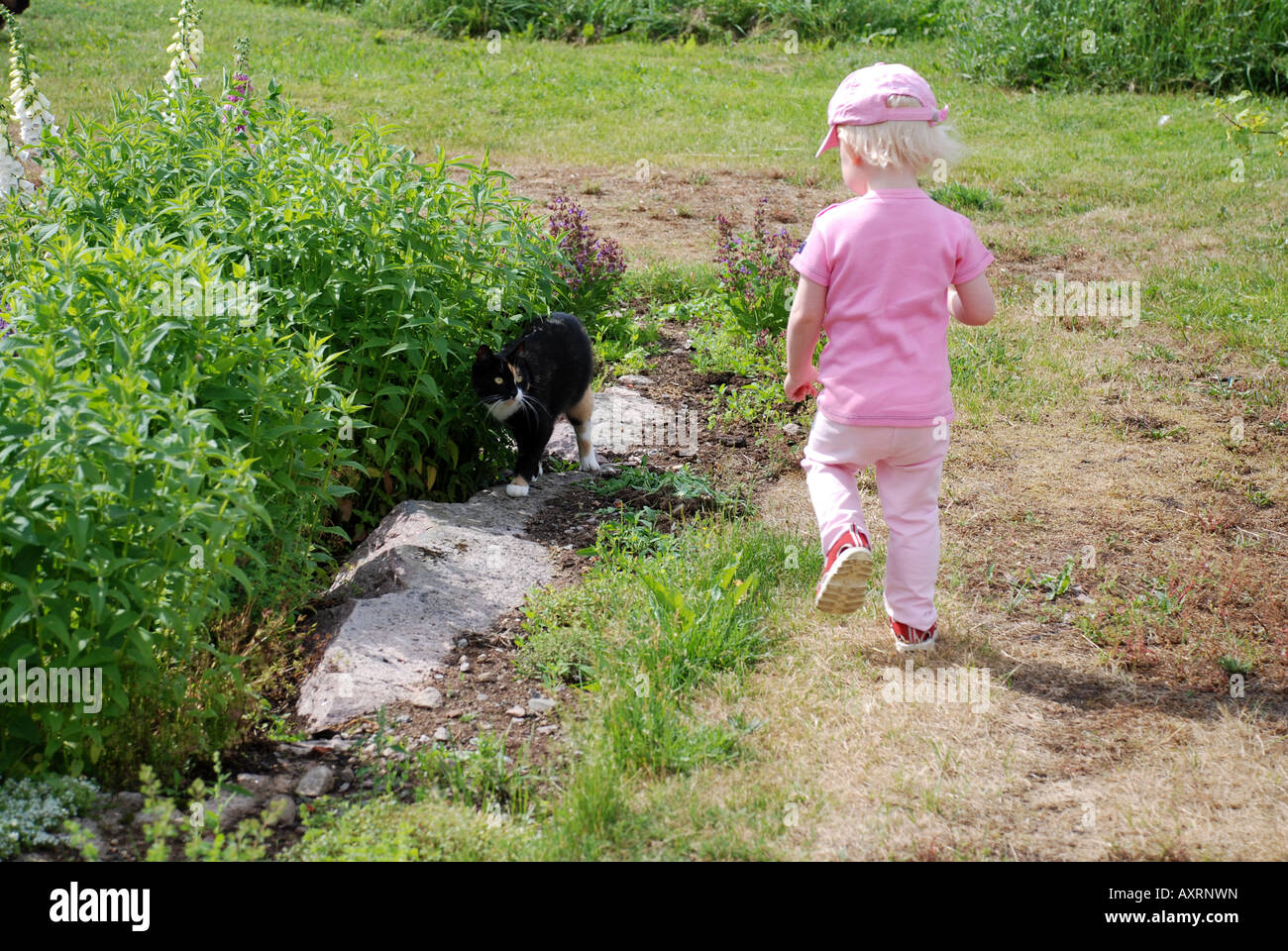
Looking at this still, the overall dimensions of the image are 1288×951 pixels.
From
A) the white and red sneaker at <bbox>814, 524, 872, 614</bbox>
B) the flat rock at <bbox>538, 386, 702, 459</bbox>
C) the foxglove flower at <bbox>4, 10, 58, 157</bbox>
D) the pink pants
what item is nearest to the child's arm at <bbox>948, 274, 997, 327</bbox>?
the pink pants

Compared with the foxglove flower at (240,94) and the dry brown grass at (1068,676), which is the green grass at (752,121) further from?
the foxglove flower at (240,94)

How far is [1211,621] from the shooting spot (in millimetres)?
4211

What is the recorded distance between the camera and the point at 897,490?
3852 mm

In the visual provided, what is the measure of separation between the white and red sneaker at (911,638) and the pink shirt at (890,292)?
77 cm

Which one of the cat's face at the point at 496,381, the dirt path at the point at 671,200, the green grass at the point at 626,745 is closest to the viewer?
the green grass at the point at 626,745

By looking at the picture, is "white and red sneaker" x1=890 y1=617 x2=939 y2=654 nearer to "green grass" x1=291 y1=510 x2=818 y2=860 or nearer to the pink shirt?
"green grass" x1=291 y1=510 x2=818 y2=860

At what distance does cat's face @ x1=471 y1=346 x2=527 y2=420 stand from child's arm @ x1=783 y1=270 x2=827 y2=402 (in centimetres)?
141

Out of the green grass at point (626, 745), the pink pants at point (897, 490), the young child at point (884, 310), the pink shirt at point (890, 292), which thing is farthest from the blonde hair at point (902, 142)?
the green grass at point (626, 745)

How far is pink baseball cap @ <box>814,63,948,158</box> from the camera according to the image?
3516 millimetres

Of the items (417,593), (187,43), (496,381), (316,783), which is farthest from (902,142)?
(187,43)

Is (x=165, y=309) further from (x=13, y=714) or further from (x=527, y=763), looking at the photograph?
(x=527, y=763)

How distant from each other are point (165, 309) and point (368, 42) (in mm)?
14762

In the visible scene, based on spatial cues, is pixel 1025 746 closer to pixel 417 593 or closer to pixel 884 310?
pixel 884 310

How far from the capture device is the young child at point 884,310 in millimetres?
3578
